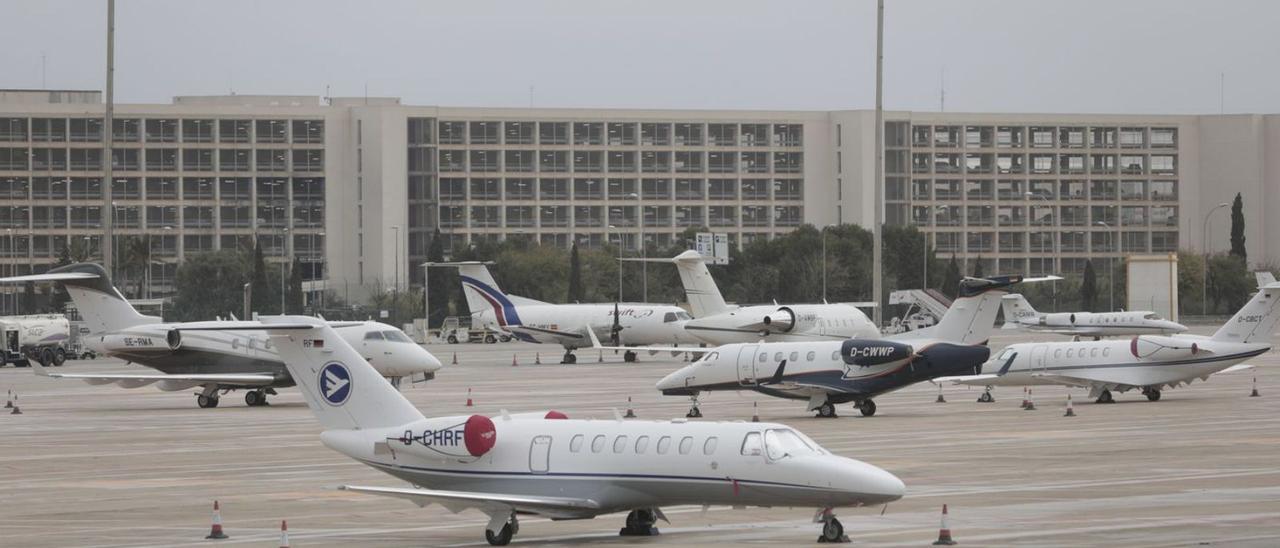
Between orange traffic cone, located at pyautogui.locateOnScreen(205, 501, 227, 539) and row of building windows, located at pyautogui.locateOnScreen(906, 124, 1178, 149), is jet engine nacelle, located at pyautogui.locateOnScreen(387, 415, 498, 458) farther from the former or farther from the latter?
row of building windows, located at pyautogui.locateOnScreen(906, 124, 1178, 149)

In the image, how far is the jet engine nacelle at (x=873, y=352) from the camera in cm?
4856

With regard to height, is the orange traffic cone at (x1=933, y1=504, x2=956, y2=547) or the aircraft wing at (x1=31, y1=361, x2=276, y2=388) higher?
the aircraft wing at (x1=31, y1=361, x2=276, y2=388)

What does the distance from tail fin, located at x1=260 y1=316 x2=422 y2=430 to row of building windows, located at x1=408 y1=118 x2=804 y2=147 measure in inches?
5588

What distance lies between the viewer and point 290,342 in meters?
29.1

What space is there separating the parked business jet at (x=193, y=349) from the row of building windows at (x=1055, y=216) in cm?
13052

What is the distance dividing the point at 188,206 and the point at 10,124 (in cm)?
1712

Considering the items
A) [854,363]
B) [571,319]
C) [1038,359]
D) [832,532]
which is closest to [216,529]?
[832,532]

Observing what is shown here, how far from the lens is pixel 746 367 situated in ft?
168

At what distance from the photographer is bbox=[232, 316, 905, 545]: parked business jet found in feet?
81.3

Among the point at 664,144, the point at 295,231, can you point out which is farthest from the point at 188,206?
the point at 664,144

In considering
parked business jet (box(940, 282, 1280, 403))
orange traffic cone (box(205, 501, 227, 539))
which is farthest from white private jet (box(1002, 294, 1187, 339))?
orange traffic cone (box(205, 501, 227, 539))

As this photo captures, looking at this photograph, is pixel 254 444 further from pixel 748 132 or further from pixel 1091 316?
pixel 748 132

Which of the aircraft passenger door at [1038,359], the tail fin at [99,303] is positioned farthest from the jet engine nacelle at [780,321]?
the tail fin at [99,303]

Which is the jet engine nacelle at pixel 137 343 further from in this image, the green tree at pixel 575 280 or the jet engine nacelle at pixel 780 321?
the green tree at pixel 575 280
